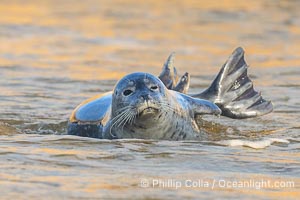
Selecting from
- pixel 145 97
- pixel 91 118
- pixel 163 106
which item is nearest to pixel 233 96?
pixel 91 118

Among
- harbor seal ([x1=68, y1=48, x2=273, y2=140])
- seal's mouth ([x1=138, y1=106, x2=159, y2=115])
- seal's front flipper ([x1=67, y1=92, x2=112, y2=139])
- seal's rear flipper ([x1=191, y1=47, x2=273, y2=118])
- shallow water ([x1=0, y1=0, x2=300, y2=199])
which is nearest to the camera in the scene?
shallow water ([x1=0, y1=0, x2=300, y2=199])

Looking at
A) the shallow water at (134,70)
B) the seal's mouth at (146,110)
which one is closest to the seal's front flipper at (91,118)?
the shallow water at (134,70)

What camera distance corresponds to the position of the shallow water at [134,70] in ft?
19.6

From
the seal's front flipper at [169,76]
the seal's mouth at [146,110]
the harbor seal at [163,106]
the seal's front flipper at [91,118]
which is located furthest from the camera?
the seal's front flipper at [169,76]

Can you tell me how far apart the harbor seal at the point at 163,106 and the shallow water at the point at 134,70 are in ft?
0.49

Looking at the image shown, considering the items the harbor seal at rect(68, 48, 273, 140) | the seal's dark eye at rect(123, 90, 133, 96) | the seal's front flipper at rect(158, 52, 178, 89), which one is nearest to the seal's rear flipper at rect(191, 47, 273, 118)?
the harbor seal at rect(68, 48, 273, 140)

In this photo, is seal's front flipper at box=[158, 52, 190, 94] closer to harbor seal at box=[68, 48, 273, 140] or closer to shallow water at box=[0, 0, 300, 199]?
harbor seal at box=[68, 48, 273, 140]

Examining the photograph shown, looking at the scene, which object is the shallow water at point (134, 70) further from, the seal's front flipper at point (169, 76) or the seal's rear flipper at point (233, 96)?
the seal's front flipper at point (169, 76)

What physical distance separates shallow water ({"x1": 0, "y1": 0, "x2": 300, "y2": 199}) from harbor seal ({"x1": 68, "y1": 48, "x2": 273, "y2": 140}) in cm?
15

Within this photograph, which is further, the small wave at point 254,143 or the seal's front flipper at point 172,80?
the seal's front flipper at point 172,80

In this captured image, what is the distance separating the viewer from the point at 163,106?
24.0 ft

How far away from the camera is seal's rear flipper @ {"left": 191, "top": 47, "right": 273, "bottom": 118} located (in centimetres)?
855

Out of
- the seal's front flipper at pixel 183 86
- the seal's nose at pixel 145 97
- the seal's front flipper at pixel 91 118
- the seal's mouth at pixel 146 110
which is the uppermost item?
the seal's front flipper at pixel 183 86

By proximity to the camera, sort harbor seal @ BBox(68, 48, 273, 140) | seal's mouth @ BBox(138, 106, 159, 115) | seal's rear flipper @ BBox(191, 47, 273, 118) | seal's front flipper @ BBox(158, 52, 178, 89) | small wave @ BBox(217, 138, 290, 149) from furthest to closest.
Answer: seal's front flipper @ BBox(158, 52, 178, 89) < seal's rear flipper @ BBox(191, 47, 273, 118) < small wave @ BBox(217, 138, 290, 149) < harbor seal @ BBox(68, 48, 273, 140) < seal's mouth @ BBox(138, 106, 159, 115)
